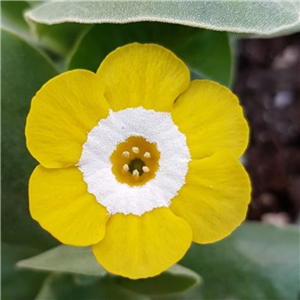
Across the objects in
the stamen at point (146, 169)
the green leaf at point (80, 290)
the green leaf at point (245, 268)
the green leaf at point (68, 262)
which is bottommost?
the green leaf at point (245, 268)

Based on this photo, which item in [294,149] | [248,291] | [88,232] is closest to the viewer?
[88,232]

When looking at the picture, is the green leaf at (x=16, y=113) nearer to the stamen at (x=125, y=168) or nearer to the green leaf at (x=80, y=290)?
the green leaf at (x=80, y=290)

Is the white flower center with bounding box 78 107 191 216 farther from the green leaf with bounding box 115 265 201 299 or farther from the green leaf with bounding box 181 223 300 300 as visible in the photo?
the green leaf with bounding box 181 223 300 300

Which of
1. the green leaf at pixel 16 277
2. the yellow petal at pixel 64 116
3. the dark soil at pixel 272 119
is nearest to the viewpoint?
the yellow petal at pixel 64 116

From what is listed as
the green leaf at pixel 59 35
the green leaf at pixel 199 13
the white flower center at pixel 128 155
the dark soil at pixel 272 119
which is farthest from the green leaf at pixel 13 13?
the dark soil at pixel 272 119

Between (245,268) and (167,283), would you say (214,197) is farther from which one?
(245,268)

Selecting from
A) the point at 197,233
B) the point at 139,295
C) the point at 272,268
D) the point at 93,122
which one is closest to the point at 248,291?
the point at 272,268

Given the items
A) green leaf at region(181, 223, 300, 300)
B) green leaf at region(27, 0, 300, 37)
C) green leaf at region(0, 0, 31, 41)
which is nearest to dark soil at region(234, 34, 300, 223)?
green leaf at region(181, 223, 300, 300)

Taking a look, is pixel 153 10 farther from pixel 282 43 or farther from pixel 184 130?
pixel 282 43
